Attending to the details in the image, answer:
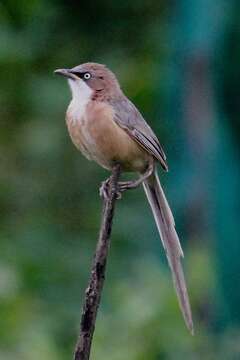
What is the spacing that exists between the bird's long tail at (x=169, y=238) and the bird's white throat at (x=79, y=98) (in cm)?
31

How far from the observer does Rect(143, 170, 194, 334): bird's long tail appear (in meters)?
3.38

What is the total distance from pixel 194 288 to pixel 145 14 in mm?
3505

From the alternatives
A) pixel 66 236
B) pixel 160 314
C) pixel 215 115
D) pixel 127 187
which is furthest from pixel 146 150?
pixel 66 236

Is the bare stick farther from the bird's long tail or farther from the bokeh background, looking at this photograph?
the bokeh background

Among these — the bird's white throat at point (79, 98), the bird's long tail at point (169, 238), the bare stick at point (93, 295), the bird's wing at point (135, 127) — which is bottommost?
the bird's long tail at point (169, 238)

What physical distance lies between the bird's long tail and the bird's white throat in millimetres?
313

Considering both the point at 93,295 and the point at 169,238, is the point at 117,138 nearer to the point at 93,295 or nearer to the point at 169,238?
the point at 169,238

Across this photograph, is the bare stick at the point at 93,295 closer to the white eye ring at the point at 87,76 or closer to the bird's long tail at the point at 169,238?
the bird's long tail at the point at 169,238

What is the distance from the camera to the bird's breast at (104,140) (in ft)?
14.3

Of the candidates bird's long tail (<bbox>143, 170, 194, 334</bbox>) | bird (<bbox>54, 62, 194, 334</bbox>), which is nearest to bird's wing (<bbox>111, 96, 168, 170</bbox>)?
bird (<bbox>54, 62, 194, 334</bbox>)

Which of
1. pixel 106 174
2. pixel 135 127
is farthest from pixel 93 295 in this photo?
pixel 106 174

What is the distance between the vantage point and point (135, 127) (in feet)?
14.7

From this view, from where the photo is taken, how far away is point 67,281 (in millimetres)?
8977

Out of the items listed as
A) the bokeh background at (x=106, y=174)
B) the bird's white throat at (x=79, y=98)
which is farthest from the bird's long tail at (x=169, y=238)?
the bokeh background at (x=106, y=174)
